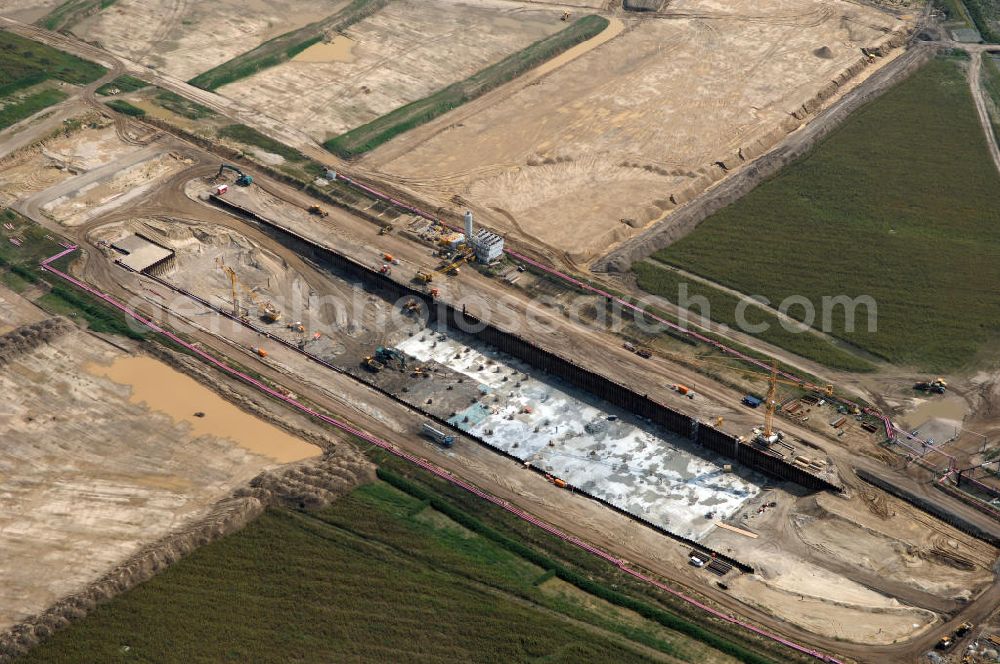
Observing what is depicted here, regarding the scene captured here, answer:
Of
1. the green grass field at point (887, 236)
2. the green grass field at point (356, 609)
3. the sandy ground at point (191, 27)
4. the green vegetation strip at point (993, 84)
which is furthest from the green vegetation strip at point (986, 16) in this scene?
the green grass field at point (356, 609)

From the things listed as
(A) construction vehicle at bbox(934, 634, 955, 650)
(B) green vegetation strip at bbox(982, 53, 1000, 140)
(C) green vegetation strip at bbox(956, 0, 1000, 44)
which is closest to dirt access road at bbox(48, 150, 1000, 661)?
(A) construction vehicle at bbox(934, 634, 955, 650)

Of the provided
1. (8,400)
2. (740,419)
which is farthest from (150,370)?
(740,419)

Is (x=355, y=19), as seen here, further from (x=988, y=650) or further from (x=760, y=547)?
(x=988, y=650)

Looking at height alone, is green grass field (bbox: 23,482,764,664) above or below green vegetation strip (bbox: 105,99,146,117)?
below

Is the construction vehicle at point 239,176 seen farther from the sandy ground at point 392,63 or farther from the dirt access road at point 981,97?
the dirt access road at point 981,97

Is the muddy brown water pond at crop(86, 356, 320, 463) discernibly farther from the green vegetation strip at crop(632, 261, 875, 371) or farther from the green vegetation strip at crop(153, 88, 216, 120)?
the green vegetation strip at crop(153, 88, 216, 120)

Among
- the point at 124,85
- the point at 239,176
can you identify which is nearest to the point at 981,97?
the point at 239,176
